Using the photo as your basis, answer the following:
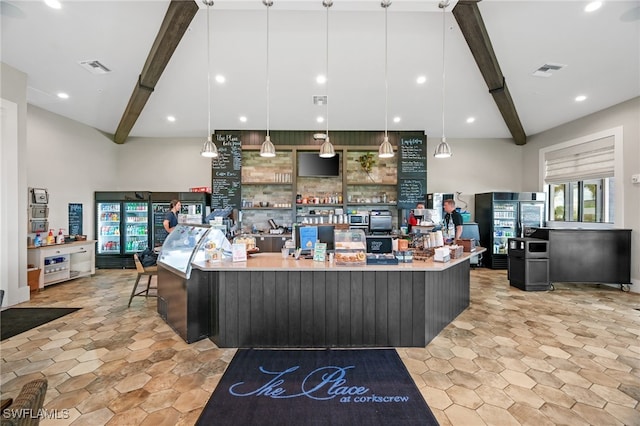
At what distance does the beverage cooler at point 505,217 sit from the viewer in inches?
275

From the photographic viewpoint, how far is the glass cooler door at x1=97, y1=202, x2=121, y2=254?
7.14 meters

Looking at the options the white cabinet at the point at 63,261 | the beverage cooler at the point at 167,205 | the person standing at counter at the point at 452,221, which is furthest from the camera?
the beverage cooler at the point at 167,205

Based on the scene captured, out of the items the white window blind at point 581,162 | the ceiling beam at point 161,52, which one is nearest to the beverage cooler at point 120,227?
the ceiling beam at point 161,52

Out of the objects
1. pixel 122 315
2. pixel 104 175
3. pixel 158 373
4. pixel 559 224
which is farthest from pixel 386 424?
pixel 104 175

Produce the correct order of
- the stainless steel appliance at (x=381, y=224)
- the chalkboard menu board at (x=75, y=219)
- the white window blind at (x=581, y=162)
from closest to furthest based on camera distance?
the white window blind at (x=581, y=162) < the chalkboard menu board at (x=75, y=219) < the stainless steel appliance at (x=381, y=224)

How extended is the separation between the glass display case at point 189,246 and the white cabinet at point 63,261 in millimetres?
3483

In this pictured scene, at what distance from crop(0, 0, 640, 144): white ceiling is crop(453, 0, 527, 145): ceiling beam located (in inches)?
4.8

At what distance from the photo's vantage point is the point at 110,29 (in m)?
4.40

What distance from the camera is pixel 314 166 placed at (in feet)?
23.4

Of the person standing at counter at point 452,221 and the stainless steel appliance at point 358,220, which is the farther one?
the stainless steel appliance at point 358,220

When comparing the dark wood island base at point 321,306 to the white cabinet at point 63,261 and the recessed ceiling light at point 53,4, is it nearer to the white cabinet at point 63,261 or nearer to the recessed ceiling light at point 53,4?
the recessed ceiling light at point 53,4

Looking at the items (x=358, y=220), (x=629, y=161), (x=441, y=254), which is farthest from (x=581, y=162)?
(x=441, y=254)

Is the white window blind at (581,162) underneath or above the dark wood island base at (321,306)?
above

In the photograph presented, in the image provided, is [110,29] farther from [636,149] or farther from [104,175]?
[636,149]
